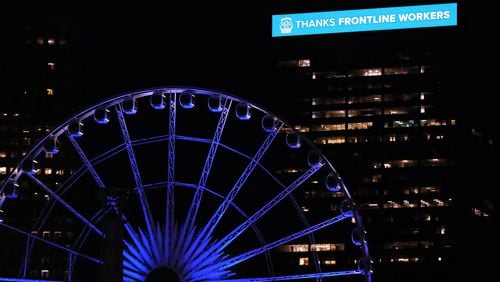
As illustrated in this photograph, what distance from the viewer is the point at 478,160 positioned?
133125mm

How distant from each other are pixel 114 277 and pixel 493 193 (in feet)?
350

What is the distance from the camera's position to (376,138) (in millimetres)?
135500

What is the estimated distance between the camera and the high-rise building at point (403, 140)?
5148 inches

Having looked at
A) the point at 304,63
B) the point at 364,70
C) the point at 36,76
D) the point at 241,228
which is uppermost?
the point at 304,63

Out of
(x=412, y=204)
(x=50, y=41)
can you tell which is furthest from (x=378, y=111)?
(x=50, y=41)

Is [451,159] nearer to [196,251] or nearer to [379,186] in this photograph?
[379,186]

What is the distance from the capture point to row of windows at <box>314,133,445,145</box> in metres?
134

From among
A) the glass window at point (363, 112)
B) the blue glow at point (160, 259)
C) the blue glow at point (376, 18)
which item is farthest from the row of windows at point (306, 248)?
the blue glow at point (160, 259)

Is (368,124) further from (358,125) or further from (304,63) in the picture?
(304,63)

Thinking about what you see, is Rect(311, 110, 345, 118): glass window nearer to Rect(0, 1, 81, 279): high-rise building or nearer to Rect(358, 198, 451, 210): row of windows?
Rect(358, 198, 451, 210): row of windows

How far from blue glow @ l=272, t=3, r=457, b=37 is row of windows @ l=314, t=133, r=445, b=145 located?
24621 millimetres

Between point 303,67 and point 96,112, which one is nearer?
point 96,112

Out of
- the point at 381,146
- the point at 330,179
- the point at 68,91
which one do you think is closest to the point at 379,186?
the point at 381,146

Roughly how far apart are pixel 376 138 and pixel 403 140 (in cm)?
326
